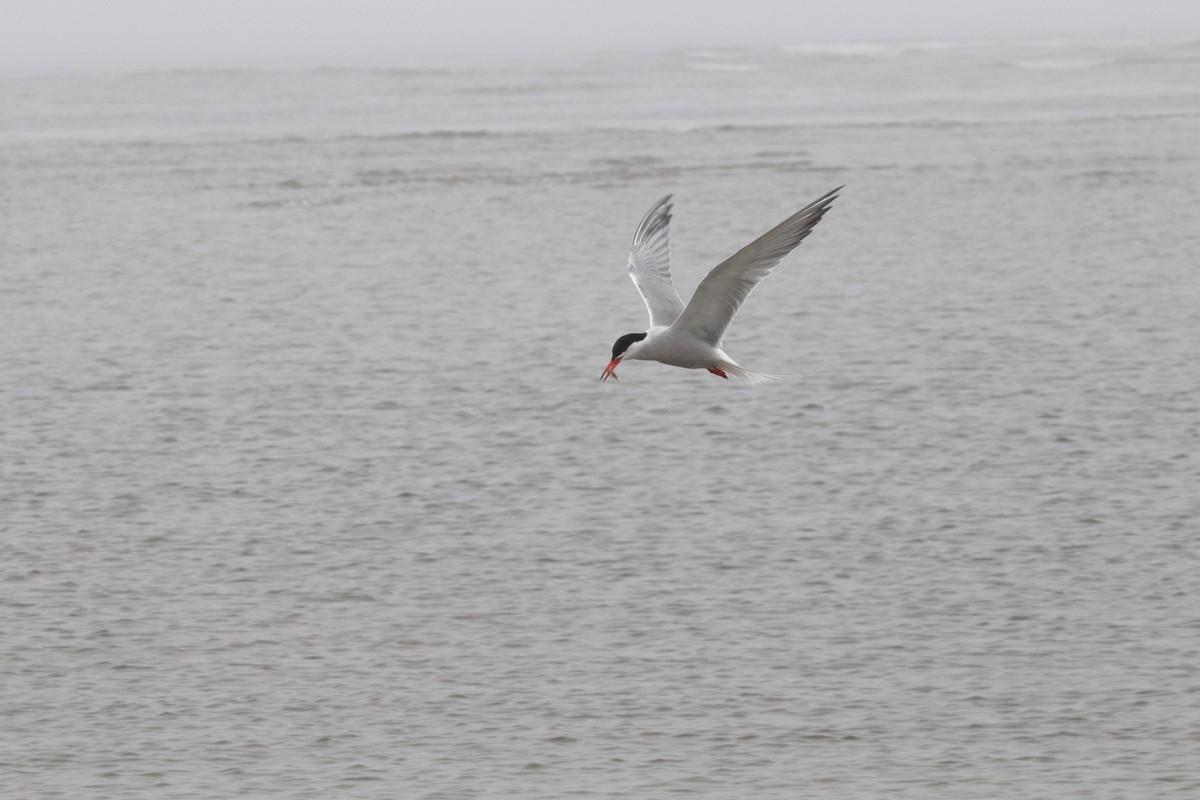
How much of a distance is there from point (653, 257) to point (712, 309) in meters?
1.86

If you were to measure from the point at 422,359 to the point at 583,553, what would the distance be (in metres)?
6.11

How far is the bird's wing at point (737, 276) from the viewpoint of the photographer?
945cm

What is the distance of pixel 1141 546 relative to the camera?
38.7 ft

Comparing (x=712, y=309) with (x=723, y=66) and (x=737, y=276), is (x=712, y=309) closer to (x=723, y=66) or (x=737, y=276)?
(x=737, y=276)

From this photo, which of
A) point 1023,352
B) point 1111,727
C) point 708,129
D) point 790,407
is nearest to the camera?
point 1111,727

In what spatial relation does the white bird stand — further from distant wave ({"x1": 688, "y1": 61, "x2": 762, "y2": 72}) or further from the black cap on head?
distant wave ({"x1": 688, "y1": 61, "x2": 762, "y2": 72})

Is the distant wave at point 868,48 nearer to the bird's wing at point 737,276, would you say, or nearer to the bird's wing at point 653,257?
the bird's wing at point 653,257

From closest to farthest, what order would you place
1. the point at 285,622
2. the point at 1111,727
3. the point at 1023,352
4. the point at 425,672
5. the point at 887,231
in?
the point at 1111,727 → the point at 425,672 → the point at 285,622 → the point at 1023,352 → the point at 887,231

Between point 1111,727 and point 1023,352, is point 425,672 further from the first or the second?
point 1023,352

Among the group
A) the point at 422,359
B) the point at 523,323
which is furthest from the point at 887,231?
the point at 422,359

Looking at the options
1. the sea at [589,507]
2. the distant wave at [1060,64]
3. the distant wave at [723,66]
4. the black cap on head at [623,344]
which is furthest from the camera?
the distant wave at [723,66]

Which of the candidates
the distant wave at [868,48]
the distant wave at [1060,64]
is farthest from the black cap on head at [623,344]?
the distant wave at [868,48]

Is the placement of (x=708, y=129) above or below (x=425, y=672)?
above

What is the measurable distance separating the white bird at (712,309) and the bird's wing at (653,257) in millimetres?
19
